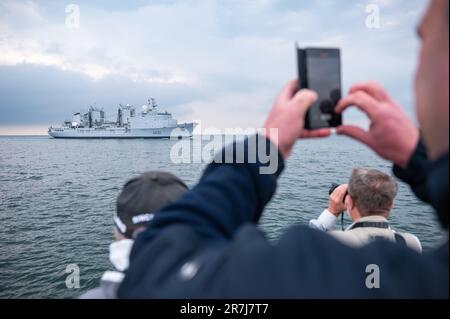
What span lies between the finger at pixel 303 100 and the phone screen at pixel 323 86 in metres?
0.06

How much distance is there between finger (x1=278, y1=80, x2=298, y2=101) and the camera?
1211 mm

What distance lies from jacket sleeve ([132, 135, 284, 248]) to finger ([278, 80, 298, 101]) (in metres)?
0.22

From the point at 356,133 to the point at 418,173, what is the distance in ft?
0.90

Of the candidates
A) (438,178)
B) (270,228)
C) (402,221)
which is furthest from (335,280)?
(402,221)

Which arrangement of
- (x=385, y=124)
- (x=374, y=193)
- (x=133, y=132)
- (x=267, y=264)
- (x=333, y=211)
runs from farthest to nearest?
(x=133, y=132) → (x=333, y=211) → (x=374, y=193) → (x=385, y=124) → (x=267, y=264)

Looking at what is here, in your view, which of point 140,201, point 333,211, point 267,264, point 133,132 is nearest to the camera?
point 267,264

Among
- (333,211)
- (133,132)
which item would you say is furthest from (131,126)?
(333,211)

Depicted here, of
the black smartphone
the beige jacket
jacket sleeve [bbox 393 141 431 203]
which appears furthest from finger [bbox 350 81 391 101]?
the beige jacket

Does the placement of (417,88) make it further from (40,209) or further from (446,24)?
(40,209)

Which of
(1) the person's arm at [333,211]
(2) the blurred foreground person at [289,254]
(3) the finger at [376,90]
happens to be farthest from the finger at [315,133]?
(1) the person's arm at [333,211]

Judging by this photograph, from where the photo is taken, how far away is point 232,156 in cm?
106

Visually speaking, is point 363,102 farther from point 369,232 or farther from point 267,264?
point 369,232

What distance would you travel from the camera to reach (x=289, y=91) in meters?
1.24

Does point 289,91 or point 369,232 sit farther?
point 369,232
